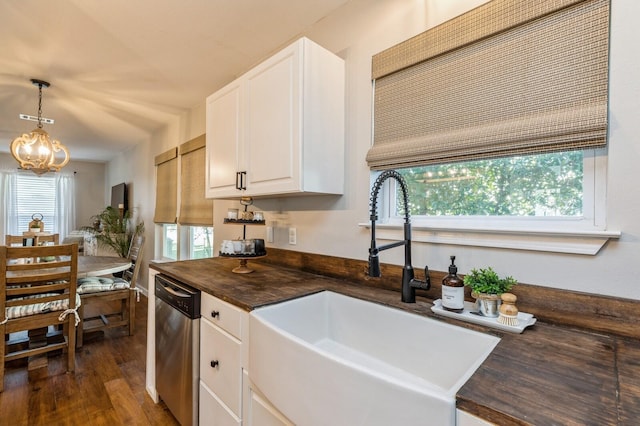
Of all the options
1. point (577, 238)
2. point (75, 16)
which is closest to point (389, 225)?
point (577, 238)

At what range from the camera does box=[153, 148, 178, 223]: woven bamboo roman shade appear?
3600mm

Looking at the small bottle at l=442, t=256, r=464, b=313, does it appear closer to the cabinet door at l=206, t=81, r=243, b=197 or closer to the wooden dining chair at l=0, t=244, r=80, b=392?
the cabinet door at l=206, t=81, r=243, b=197

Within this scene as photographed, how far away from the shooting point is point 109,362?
241 centimetres

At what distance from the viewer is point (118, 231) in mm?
4812

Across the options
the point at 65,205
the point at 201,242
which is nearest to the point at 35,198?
the point at 65,205

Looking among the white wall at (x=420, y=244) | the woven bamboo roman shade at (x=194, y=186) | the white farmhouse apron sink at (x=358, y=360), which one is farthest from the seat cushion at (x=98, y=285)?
the white farmhouse apron sink at (x=358, y=360)

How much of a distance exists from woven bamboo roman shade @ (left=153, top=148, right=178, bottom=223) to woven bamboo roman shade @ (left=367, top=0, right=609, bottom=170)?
2889 mm

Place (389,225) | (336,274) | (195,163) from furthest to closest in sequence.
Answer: (195,163)
(336,274)
(389,225)

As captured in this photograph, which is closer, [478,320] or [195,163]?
[478,320]

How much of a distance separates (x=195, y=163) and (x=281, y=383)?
2833 millimetres

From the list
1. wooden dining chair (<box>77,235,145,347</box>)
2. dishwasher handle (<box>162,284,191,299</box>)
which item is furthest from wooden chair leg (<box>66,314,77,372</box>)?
dishwasher handle (<box>162,284,191,299</box>)

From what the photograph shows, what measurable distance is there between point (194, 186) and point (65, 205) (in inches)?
194

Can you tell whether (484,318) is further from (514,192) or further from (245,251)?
(245,251)

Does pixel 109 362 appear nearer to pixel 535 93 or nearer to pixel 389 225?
pixel 389 225
